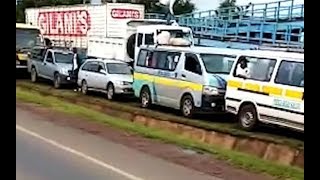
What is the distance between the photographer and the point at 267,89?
13898 mm

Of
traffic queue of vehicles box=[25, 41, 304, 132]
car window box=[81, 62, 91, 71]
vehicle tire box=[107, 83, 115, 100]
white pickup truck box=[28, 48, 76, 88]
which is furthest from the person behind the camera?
white pickup truck box=[28, 48, 76, 88]

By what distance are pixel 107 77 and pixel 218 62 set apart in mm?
5659

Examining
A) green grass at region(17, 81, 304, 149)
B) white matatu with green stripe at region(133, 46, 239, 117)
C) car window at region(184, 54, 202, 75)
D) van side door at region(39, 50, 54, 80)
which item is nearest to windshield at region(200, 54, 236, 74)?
white matatu with green stripe at region(133, 46, 239, 117)

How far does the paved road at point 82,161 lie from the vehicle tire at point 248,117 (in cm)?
359

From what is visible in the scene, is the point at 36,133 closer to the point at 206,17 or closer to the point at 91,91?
the point at 91,91

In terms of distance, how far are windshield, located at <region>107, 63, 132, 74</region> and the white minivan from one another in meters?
7.43

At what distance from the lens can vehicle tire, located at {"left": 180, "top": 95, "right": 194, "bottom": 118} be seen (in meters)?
16.7

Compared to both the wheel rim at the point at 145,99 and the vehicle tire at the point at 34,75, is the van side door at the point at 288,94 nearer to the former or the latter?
the wheel rim at the point at 145,99

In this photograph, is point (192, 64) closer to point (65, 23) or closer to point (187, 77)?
point (187, 77)

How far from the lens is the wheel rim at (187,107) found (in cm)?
1680

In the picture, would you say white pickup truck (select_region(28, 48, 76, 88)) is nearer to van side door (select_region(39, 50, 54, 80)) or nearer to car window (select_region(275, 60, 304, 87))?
van side door (select_region(39, 50, 54, 80))

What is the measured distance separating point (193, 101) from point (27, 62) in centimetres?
1322

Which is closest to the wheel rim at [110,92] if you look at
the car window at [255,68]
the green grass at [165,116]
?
the green grass at [165,116]
